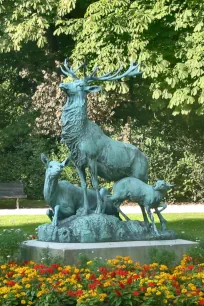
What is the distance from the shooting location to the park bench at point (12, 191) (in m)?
26.1

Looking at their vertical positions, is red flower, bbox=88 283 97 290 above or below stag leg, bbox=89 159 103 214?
below

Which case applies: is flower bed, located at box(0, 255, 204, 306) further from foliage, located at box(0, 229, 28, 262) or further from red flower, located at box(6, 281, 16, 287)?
foliage, located at box(0, 229, 28, 262)

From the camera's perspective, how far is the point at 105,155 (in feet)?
34.2

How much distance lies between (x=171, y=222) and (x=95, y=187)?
893 centimetres

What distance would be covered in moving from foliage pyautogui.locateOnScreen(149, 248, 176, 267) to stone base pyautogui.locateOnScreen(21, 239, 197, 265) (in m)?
0.30

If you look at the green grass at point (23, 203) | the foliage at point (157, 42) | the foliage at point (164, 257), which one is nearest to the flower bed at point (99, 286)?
the foliage at point (164, 257)

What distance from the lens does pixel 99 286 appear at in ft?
25.2

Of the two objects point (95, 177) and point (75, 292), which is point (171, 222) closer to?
point (95, 177)

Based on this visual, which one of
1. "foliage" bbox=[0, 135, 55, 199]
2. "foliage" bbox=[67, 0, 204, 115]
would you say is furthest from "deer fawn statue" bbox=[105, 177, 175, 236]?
"foliage" bbox=[0, 135, 55, 199]

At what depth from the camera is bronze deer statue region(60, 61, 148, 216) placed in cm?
1025

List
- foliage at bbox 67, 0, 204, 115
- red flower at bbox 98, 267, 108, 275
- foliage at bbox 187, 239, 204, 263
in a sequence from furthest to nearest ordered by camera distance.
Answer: foliage at bbox 67, 0, 204, 115 < foliage at bbox 187, 239, 204, 263 < red flower at bbox 98, 267, 108, 275

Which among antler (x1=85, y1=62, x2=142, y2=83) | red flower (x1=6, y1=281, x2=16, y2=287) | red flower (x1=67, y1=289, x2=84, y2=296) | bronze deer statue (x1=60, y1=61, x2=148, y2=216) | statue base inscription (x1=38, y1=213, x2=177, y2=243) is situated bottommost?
A: red flower (x1=67, y1=289, x2=84, y2=296)

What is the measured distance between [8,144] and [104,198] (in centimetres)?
1864

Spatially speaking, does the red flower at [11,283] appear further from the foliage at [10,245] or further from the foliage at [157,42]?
the foliage at [157,42]
